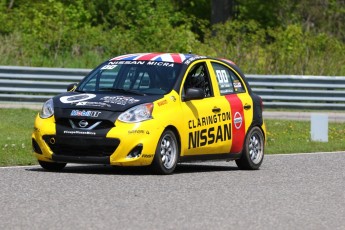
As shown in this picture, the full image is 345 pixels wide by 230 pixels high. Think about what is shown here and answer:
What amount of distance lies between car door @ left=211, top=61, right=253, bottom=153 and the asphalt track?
1.53ft

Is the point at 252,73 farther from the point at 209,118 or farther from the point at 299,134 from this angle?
the point at 209,118

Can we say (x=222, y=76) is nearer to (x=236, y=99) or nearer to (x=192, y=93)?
(x=236, y=99)

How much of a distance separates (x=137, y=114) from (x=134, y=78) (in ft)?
3.69

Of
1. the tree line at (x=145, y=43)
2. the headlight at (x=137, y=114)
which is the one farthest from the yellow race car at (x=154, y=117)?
the tree line at (x=145, y=43)

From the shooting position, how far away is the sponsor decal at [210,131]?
14812 millimetres

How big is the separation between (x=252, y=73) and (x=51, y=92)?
5963mm

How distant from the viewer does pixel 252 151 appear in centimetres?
1612

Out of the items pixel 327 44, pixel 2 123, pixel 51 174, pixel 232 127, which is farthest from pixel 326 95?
pixel 51 174

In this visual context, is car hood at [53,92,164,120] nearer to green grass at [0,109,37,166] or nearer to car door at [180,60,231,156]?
car door at [180,60,231,156]

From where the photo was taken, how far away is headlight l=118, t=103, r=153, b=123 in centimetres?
1395

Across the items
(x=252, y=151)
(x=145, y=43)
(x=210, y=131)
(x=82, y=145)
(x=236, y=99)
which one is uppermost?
(x=82, y=145)

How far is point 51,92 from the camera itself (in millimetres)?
26969

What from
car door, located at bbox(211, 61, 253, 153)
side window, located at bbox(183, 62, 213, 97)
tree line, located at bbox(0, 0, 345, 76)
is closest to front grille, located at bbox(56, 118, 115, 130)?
side window, located at bbox(183, 62, 213, 97)

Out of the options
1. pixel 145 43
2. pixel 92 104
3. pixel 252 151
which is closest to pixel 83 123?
pixel 92 104
